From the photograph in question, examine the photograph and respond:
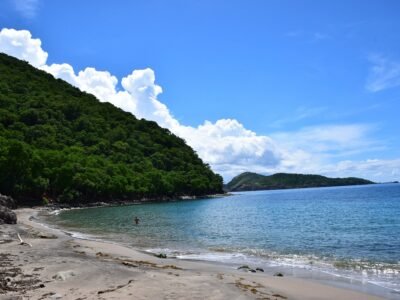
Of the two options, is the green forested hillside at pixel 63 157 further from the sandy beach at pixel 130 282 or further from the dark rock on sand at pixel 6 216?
the sandy beach at pixel 130 282

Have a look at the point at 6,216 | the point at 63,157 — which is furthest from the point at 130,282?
the point at 63,157

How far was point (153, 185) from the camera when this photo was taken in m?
163

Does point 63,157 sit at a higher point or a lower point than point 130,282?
higher

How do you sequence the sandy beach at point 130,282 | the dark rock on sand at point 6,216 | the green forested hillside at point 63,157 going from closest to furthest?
the sandy beach at point 130,282 → the dark rock on sand at point 6,216 → the green forested hillside at point 63,157

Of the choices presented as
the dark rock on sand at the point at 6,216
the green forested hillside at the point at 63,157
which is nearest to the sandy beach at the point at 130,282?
the dark rock on sand at the point at 6,216

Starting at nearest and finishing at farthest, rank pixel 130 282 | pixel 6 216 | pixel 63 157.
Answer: pixel 130 282
pixel 6 216
pixel 63 157

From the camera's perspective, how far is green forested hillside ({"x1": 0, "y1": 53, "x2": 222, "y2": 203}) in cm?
9712

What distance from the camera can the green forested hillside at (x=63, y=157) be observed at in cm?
9712

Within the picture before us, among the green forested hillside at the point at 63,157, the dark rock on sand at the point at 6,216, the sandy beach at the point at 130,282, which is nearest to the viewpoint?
the sandy beach at the point at 130,282

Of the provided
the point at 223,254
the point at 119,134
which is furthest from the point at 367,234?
the point at 119,134

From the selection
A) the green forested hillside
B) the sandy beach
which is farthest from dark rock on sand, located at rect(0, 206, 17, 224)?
the green forested hillside

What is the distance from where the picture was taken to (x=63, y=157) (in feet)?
399

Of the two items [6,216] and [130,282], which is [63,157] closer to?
[6,216]

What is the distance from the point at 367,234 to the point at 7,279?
35088 mm
